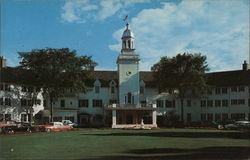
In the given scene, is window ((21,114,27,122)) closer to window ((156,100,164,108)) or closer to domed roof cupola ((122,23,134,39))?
domed roof cupola ((122,23,134,39))

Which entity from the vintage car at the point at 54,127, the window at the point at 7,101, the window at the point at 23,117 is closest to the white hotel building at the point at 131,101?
the window at the point at 23,117

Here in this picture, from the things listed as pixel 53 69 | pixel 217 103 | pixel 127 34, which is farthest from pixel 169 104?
pixel 53 69

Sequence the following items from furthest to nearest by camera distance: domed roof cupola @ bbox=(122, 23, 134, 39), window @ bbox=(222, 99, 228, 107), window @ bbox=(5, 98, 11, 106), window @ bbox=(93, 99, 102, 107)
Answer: window @ bbox=(93, 99, 102, 107) < window @ bbox=(222, 99, 228, 107) < domed roof cupola @ bbox=(122, 23, 134, 39) < window @ bbox=(5, 98, 11, 106)

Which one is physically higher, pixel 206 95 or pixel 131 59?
pixel 131 59

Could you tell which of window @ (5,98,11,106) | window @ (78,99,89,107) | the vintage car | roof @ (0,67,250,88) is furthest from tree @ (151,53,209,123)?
window @ (5,98,11,106)

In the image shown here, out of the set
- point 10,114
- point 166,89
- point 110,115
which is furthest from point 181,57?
point 10,114

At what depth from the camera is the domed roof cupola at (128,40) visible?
68438 millimetres

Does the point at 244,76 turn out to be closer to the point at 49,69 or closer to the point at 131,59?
the point at 131,59

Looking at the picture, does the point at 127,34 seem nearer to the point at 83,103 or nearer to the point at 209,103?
the point at 83,103

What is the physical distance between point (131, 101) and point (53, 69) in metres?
16.1

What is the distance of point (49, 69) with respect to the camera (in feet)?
193

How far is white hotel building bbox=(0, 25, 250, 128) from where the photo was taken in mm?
65312

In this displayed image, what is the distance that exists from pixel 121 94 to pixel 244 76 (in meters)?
21.6

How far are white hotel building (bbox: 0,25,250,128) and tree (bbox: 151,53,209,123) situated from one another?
4.35m
